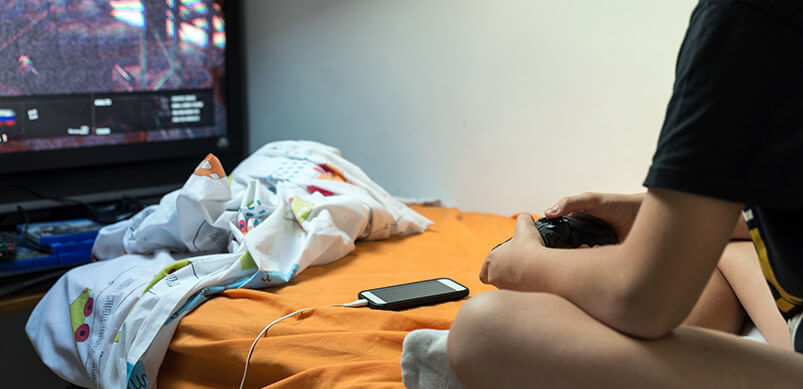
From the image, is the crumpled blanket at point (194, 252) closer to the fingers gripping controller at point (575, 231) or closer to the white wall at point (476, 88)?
the white wall at point (476, 88)

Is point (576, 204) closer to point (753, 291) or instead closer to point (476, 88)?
point (753, 291)

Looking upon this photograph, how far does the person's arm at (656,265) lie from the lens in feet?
1.95

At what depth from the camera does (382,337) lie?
100cm

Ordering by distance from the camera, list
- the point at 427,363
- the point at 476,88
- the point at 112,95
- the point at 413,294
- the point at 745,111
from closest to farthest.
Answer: the point at 745,111
the point at 427,363
the point at 413,294
the point at 476,88
the point at 112,95

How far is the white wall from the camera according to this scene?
1.62 metres

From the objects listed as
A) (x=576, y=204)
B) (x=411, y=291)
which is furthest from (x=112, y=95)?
(x=576, y=204)

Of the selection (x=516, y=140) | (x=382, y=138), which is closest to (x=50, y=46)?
(x=382, y=138)

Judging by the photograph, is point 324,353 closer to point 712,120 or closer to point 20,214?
point 712,120

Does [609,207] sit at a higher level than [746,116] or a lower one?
lower

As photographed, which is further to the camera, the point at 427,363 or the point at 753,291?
the point at 753,291

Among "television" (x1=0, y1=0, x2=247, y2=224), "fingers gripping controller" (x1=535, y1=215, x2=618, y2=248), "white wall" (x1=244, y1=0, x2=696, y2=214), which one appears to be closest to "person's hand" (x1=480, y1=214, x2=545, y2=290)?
"fingers gripping controller" (x1=535, y1=215, x2=618, y2=248)

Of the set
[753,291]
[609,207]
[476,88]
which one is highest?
[476,88]

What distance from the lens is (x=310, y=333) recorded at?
104 cm

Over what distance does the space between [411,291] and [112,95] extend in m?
1.39
